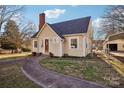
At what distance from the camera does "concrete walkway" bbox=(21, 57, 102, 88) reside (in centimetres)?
477

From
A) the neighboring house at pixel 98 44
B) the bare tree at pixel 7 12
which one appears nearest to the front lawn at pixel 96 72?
the neighboring house at pixel 98 44

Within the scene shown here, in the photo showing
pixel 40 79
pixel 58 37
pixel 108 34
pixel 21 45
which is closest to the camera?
pixel 40 79

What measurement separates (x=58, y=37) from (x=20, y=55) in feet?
10.1

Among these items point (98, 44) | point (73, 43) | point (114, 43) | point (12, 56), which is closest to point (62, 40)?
point (73, 43)

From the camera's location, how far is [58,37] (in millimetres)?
9172

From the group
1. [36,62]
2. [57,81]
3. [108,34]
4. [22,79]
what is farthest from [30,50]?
[108,34]

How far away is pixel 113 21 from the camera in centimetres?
564

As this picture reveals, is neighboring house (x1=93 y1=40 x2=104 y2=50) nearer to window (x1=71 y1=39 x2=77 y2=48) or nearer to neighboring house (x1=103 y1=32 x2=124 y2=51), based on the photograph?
neighboring house (x1=103 y1=32 x2=124 y2=51)

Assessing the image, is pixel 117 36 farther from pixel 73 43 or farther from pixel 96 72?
pixel 73 43

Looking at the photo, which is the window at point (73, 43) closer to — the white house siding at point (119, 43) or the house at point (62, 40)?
the house at point (62, 40)

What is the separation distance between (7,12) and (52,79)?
101 inches

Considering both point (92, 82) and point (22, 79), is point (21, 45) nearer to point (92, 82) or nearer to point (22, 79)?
point (22, 79)

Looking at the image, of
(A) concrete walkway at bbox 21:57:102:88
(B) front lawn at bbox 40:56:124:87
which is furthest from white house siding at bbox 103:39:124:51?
(A) concrete walkway at bbox 21:57:102:88

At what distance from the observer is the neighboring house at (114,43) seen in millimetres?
5547
